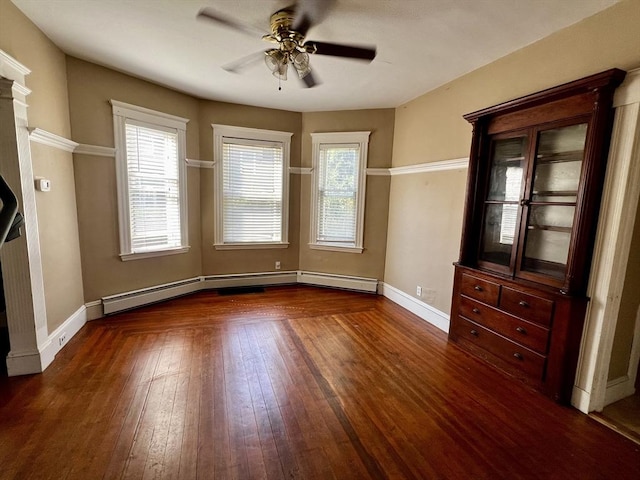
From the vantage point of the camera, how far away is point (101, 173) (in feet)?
10.9

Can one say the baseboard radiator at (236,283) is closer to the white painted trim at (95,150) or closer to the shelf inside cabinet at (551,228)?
the white painted trim at (95,150)

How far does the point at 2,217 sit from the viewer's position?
0.97m

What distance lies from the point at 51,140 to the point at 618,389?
16.7ft

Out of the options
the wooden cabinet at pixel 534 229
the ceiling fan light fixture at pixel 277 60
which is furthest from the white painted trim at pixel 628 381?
the ceiling fan light fixture at pixel 277 60

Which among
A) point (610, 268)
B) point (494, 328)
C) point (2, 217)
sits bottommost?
point (494, 328)

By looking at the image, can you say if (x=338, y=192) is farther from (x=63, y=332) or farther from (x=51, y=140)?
(x=63, y=332)

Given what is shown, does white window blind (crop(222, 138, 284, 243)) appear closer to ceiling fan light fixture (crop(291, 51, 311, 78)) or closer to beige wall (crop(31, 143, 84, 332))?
beige wall (crop(31, 143, 84, 332))

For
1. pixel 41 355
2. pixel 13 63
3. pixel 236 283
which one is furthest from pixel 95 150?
pixel 236 283

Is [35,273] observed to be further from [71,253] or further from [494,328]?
[494,328]

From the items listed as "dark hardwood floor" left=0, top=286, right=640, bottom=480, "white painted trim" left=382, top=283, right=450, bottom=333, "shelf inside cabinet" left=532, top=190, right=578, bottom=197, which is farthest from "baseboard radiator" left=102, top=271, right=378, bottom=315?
"shelf inside cabinet" left=532, top=190, right=578, bottom=197

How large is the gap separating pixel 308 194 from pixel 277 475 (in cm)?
376

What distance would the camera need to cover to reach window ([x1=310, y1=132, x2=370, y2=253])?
4.50m

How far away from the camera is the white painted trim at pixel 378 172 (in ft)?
14.5

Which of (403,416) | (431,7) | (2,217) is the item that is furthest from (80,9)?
(403,416)
